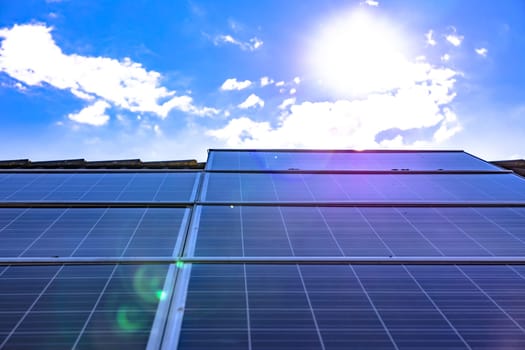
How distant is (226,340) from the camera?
483 cm

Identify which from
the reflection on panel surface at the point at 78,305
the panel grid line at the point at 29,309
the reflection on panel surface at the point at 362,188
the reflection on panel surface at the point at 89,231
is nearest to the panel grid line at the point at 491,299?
the reflection on panel surface at the point at 362,188

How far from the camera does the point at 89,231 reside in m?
7.68

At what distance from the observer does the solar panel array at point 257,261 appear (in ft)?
16.5

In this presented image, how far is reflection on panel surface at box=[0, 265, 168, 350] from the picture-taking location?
15.6 ft

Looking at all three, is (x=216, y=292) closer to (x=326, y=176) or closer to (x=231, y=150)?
(x=326, y=176)

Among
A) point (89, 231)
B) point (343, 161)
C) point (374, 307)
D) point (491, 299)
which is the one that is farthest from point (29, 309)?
point (343, 161)

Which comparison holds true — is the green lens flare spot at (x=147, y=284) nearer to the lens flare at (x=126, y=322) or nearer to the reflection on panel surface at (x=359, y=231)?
the lens flare at (x=126, y=322)

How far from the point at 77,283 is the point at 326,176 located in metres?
7.89

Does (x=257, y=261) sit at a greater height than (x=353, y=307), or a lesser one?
greater

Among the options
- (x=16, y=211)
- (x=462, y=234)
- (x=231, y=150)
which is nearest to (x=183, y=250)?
(x=16, y=211)

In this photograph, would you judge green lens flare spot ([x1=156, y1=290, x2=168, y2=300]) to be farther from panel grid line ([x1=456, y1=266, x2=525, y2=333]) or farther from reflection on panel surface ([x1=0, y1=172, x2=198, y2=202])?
panel grid line ([x1=456, y1=266, x2=525, y2=333])

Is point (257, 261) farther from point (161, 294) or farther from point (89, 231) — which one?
point (89, 231)

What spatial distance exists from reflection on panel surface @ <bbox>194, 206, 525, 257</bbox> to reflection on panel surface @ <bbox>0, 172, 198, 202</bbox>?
1.71 metres

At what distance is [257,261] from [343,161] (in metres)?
7.94
